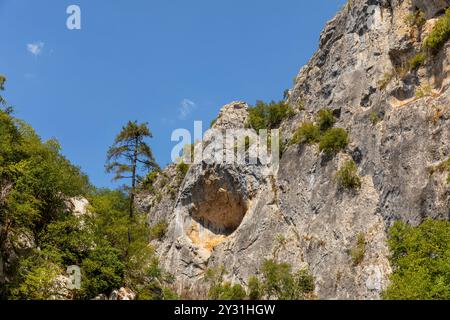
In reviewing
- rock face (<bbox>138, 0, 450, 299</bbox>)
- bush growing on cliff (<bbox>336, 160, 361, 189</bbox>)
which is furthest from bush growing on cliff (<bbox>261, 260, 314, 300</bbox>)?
bush growing on cliff (<bbox>336, 160, 361, 189</bbox>)

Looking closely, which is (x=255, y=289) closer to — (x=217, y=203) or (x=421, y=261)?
(x=217, y=203)

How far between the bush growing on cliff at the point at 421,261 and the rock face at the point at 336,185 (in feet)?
6.40

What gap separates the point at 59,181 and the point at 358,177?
17.8m

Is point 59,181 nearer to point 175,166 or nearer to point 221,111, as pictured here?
point 221,111

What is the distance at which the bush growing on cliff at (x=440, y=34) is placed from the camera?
28.3 meters

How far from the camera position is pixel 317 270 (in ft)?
98.5

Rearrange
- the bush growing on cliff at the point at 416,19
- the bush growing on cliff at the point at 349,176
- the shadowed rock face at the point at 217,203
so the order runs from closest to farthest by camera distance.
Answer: the bush growing on cliff at the point at 349,176 < the bush growing on cliff at the point at 416,19 < the shadowed rock face at the point at 217,203

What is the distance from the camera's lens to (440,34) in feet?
93.8

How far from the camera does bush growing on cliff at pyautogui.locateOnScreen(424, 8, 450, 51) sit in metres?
28.3

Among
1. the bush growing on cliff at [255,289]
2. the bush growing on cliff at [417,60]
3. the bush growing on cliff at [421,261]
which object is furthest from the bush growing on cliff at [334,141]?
the bush growing on cliff at [421,261]

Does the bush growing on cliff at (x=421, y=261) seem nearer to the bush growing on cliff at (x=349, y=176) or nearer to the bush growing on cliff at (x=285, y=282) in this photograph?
the bush growing on cliff at (x=285, y=282)

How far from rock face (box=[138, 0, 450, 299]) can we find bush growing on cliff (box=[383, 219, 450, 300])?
6.40ft
